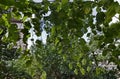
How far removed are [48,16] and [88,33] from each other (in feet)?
1.43

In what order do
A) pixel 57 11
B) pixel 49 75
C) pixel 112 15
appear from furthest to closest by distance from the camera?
pixel 49 75, pixel 57 11, pixel 112 15

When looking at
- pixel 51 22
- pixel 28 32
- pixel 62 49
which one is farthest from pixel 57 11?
pixel 62 49

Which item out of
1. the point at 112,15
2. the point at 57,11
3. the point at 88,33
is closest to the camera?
the point at 112,15

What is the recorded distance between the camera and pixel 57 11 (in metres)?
1.76

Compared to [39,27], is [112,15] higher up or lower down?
lower down

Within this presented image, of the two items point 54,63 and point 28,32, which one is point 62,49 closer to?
point 28,32

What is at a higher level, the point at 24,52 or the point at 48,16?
the point at 48,16

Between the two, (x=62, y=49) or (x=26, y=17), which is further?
(x=62, y=49)

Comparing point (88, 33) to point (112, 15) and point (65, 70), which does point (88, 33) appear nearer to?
point (112, 15)

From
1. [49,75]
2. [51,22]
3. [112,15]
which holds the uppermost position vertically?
[49,75]

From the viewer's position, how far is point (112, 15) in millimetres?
1435

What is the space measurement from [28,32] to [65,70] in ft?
59.6

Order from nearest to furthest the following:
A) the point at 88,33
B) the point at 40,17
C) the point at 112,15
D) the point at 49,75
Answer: the point at 112,15, the point at 40,17, the point at 88,33, the point at 49,75

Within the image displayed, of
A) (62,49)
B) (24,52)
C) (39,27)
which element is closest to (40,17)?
(39,27)
